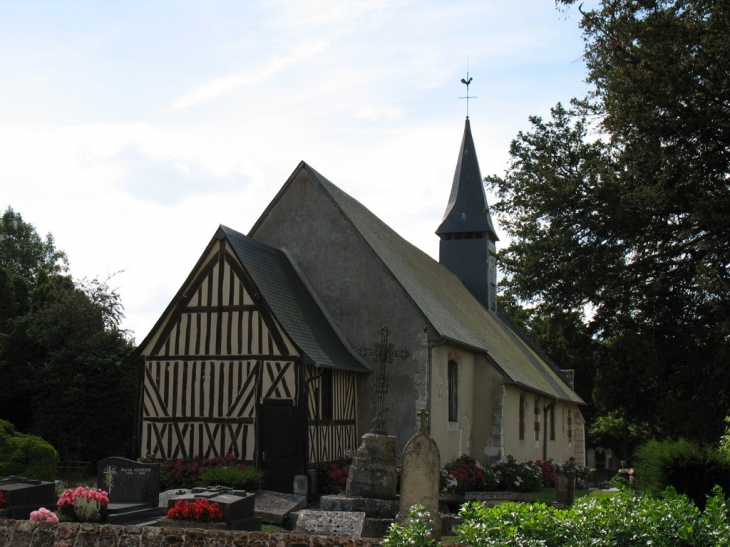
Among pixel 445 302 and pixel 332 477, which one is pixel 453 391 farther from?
pixel 332 477

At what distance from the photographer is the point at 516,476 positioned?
18750 mm

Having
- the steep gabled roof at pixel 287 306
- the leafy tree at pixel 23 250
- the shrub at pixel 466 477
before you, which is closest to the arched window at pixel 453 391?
the shrub at pixel 466 477

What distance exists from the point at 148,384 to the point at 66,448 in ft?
26.0

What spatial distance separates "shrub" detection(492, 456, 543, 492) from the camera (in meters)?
18.6

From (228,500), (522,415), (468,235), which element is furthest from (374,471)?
(468,235)

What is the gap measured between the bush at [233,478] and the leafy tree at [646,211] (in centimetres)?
678

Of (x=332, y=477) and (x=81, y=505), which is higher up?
(x=81, y=505)

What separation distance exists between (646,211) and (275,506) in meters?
8.36

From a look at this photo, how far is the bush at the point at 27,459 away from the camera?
15.9 m

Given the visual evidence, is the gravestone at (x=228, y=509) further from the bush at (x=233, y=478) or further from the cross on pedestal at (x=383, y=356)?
the cross on pedestal at (x=383, y=356)

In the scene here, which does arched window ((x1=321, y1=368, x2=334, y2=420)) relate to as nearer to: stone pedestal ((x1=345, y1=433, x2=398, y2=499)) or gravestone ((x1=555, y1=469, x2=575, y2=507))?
stone pedestal ((x1=345, y1=433, x2=398, y2=499))

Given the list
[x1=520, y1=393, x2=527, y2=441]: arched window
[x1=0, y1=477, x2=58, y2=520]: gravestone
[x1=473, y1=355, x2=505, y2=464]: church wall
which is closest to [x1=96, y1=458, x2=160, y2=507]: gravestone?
[x1=0, y1=477, x2=58, y2=520]: gravestone

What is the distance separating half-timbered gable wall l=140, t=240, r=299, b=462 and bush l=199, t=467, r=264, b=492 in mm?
1487

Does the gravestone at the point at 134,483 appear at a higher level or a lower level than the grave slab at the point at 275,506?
higher
